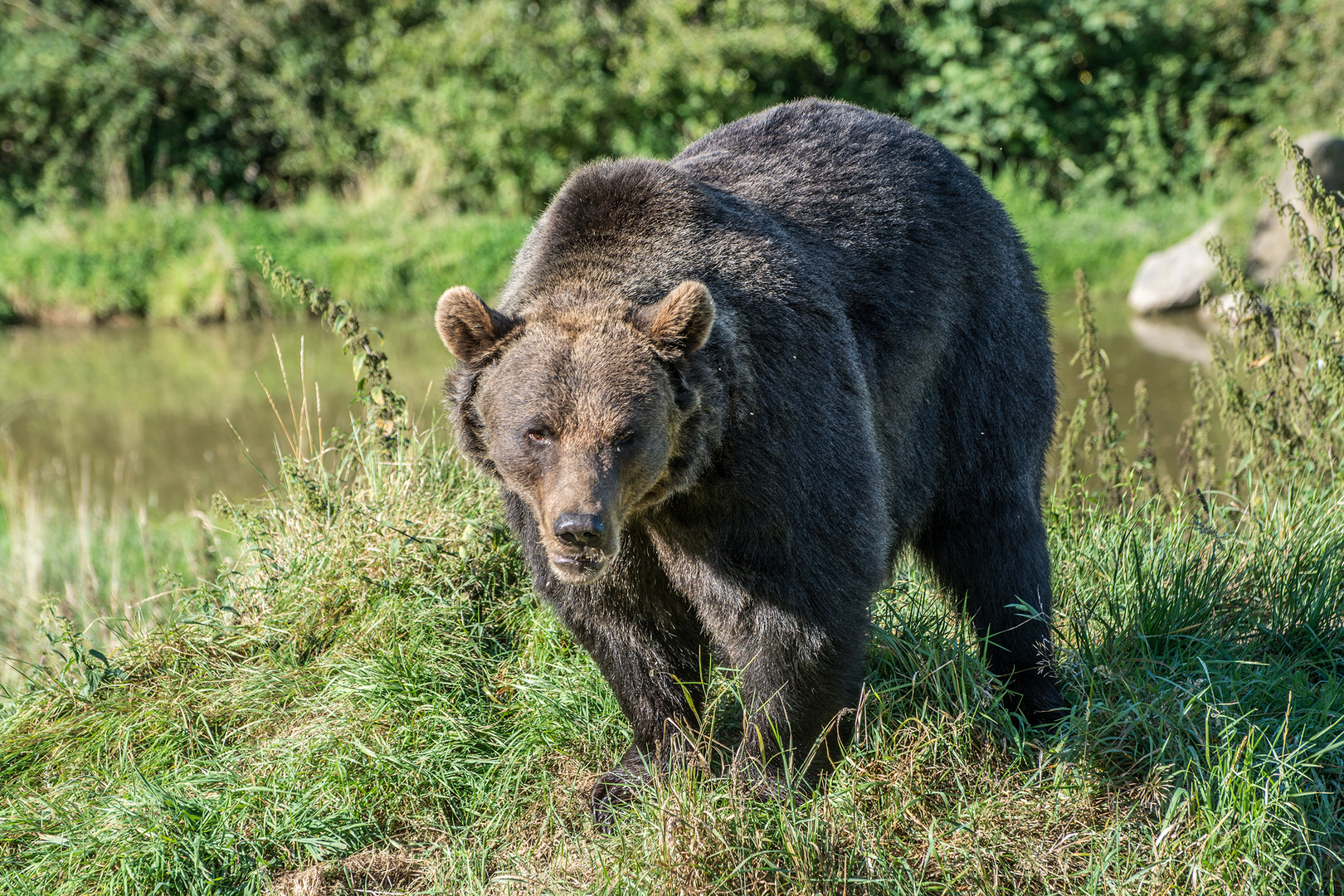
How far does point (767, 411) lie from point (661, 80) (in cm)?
1510

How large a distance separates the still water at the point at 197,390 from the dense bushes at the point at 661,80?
4447 millimetres

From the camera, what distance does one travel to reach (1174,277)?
13.4 m

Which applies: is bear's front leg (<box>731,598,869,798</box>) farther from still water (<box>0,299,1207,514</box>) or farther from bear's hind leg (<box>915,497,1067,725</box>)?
still water (<box>0,299,1207,514</box>)

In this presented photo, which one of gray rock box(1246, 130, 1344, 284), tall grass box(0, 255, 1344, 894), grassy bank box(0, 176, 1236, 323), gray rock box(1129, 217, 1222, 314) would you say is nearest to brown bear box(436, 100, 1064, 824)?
tall grass box(0, 255, 1344, 894)

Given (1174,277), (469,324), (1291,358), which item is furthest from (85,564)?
(1174,277)

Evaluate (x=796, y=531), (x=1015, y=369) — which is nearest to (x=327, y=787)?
(x=796, y=531)

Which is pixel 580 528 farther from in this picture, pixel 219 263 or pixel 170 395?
pixel 219 263

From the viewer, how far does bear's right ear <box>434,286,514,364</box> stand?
3.15m

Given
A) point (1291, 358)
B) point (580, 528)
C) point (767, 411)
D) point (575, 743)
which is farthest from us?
point (1291, 358)

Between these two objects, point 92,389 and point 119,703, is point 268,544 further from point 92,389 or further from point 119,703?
point 92,389

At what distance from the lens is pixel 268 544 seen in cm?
487

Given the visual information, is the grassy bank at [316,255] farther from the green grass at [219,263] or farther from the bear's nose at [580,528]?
the bear's nose at [580,528]

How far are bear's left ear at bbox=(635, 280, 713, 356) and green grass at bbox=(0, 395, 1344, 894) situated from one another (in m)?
1.27

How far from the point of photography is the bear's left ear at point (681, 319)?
302 cm
